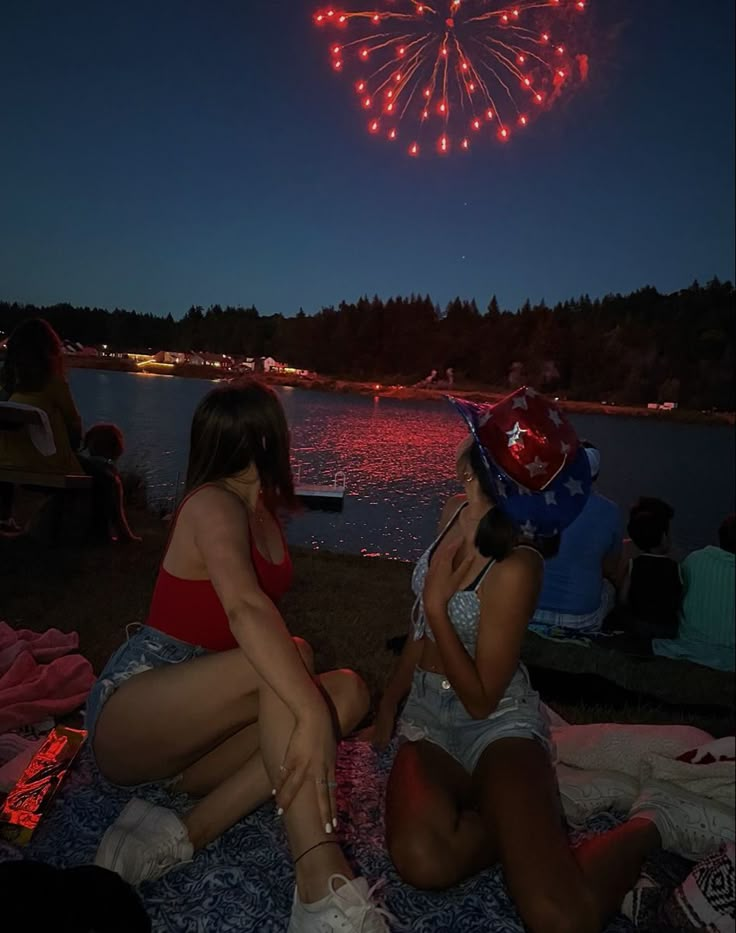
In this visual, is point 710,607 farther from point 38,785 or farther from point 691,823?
point 38,785

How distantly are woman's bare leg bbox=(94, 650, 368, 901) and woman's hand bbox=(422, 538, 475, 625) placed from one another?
52 centimetres

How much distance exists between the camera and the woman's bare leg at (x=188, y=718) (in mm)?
1723

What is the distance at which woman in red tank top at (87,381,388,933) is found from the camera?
5.25 ft

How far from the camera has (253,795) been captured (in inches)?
75.7

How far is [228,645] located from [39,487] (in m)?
3.57

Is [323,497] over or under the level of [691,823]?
under

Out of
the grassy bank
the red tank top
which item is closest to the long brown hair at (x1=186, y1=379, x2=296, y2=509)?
the red tank top

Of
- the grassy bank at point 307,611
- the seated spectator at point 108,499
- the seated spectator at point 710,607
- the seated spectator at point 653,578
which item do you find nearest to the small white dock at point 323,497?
the grassy bank at point 307,611

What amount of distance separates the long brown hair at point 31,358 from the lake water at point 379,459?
1.71 m

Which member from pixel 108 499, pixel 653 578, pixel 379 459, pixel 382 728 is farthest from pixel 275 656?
pixel 379 459

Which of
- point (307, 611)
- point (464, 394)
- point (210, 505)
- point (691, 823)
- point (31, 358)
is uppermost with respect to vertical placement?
point (31, 358)

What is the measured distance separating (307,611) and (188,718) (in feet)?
8.70

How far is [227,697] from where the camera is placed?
187 cm

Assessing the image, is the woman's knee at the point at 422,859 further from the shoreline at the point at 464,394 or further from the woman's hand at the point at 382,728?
the shoreline at the point at 464,394
